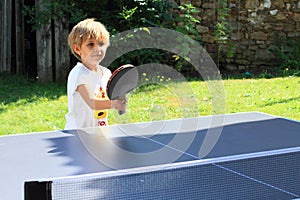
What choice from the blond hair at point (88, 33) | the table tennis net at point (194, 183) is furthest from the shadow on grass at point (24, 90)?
the table tennis net at point (194, 183)

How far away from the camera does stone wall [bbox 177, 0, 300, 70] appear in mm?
9438

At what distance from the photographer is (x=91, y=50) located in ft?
11.2

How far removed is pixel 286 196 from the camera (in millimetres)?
2234

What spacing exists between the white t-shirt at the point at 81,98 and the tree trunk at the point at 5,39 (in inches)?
202

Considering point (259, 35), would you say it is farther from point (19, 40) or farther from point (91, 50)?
point (91, 50)

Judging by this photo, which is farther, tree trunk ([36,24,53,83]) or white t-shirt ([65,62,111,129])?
tree trunk ([36,24,53,83])

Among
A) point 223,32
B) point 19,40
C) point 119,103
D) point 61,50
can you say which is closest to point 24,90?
point 61,50

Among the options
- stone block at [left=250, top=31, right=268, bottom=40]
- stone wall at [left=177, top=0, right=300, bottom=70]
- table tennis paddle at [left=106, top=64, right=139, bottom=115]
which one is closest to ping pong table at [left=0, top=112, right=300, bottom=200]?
table tennis paddle at [left=106, top=64, right=139, bottom=115]

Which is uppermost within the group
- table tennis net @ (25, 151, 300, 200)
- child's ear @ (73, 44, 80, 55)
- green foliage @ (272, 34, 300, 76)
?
child's ear @ (73, 44, 80, 55)

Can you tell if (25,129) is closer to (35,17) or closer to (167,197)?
(35,17)

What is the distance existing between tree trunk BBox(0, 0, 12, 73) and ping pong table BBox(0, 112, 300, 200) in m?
5.10

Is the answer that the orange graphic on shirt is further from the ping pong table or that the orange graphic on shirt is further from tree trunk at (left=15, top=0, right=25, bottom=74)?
tree trunk at (left=15, top=0, right=25, bottom=74)

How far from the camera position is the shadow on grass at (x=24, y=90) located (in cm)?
691

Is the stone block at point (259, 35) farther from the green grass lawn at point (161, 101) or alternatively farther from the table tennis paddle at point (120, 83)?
the table tennis paddle at point (120, 83)
